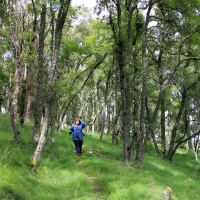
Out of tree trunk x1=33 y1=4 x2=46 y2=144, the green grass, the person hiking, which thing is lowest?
the green grass

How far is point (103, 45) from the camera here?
833 inches

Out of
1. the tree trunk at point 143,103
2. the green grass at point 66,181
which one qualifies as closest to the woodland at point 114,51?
the tree trunk at point 143,103

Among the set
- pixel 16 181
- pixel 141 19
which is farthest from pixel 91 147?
pixel 16 181

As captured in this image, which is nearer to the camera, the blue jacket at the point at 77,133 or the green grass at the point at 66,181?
the green grass at the point at 66,181

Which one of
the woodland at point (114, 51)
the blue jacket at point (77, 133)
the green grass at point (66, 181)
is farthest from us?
the blue jacket at point (77, 133)

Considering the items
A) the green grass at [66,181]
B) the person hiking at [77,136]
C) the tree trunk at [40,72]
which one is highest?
the tree trunk at [40,72]

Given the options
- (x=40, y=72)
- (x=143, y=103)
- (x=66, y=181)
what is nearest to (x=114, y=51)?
(x=143, y=103)

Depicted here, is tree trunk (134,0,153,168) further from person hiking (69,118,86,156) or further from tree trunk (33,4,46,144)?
tree trunk (33,4,46,144)

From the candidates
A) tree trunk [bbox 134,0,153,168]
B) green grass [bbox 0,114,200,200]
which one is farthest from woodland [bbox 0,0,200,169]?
green grass [bbox 0,114,200,200]

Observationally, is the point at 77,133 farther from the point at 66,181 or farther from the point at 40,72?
the point at 66,181

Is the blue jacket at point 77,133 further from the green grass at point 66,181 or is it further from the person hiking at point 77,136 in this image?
the green grass at point 66,181

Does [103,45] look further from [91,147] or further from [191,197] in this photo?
[191,197]

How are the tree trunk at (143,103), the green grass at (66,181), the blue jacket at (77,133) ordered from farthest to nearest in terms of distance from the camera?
the blue jacket at (77,133)
the tree trunk at (143,103)
the green grass at (66,181)

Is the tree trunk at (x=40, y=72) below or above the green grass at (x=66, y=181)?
above
